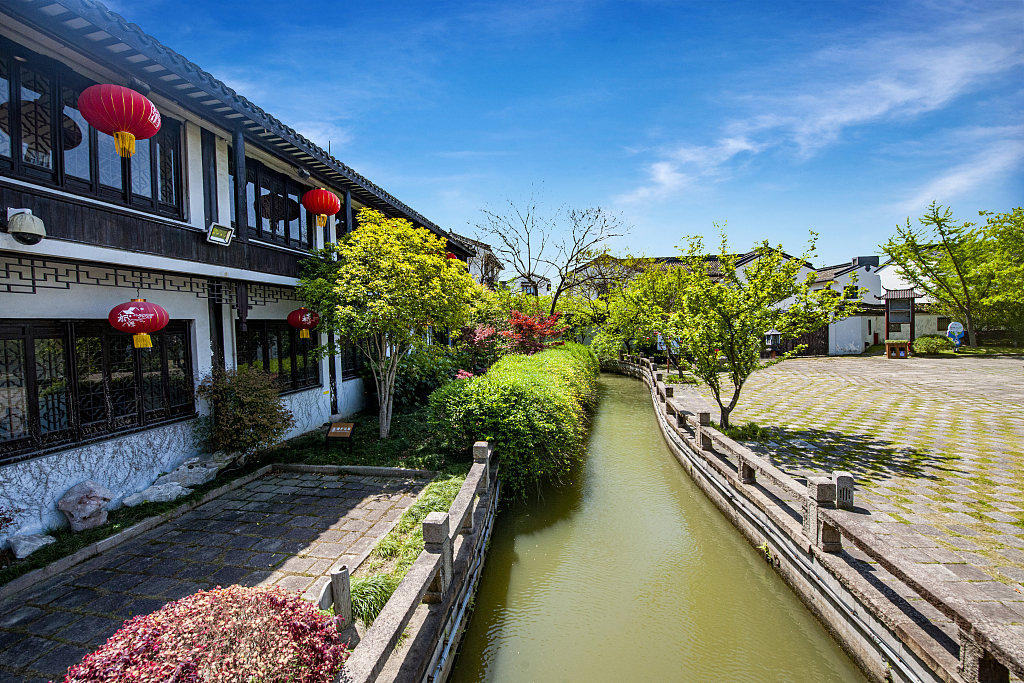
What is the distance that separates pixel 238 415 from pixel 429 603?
214 inches

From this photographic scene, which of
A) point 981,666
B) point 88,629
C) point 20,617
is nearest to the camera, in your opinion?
point 981,666

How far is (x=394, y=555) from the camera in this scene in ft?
17.3

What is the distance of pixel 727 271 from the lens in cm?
1062

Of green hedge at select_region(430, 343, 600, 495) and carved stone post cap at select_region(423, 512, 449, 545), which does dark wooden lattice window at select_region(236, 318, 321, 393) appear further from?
carved stone post cap at select_region(423, 512, 449, 545)

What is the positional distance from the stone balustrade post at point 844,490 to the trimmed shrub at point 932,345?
97.6 feet

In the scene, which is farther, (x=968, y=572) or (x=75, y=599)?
(x=968, y=572)

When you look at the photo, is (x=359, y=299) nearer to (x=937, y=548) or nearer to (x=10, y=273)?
(x=10, y=273)

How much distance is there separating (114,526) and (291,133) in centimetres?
716

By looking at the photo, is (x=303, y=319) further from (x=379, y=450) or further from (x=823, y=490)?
(x=823, y=490)

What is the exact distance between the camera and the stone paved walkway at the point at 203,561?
4.03 m

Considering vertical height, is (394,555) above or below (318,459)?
below

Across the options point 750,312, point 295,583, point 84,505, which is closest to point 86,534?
point 84,505

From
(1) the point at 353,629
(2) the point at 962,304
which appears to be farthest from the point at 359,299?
(2) the point at 962,304

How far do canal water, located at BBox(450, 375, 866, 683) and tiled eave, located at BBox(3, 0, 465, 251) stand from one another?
312 inches
